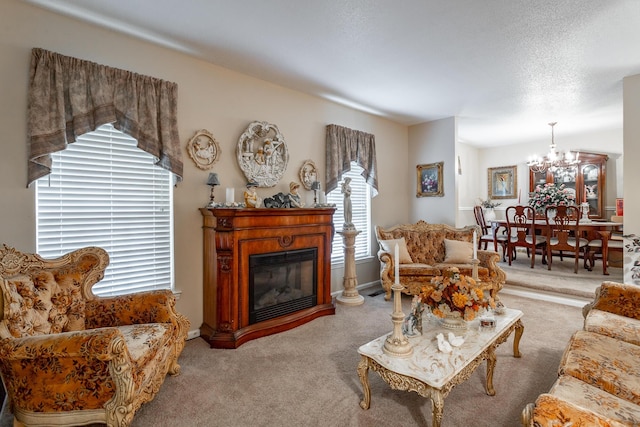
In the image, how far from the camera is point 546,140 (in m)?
6.80

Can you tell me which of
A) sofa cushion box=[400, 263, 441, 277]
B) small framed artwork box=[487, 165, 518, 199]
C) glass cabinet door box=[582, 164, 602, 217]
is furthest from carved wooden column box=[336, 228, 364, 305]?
glass cabinet door box=[582, 164, 602, 217]

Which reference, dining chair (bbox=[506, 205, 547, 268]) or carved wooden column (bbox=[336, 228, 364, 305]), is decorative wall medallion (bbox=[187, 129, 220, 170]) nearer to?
carved wooden column (bbox=[336, 228, 364, 305])

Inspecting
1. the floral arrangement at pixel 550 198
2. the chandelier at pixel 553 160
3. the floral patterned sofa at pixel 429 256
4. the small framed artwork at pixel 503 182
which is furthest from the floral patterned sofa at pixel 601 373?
the small framed artwork at pixel 503 182

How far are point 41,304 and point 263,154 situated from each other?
2.34m

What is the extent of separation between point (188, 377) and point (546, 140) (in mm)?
7937

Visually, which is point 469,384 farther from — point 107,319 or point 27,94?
point 27,94

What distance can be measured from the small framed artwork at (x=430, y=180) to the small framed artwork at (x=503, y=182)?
10.8 feet

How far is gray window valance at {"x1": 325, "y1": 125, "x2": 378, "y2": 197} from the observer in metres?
4.29

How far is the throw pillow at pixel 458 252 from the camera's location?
4.27 meters

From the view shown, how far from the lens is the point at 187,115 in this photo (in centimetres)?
307

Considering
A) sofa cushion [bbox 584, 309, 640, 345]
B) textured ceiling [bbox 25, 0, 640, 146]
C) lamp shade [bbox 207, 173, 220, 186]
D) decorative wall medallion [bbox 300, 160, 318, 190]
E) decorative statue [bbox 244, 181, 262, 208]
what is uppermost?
textured ceiling [bbox 25, 0, 640, 146]

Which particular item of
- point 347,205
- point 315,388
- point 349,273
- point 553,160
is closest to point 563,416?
point 315,388

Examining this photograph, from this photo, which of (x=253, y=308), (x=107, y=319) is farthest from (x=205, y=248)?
(x=107, y=319)

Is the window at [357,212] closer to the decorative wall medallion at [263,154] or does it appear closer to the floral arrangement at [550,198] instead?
the decorative wall medallion at [263,154]
